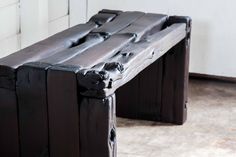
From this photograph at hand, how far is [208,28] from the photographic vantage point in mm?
3227

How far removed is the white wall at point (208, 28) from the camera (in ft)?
10.5

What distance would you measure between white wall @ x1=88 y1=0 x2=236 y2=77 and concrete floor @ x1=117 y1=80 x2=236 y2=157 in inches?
9.1

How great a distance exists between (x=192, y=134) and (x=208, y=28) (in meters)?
0.83

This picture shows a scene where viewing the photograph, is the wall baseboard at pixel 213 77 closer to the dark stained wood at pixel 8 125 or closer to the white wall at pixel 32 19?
the white wall at pixel 32 19

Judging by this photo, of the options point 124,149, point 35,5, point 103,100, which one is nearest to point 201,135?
Result: point 124,149

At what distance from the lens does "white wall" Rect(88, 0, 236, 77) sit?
319 centimetres

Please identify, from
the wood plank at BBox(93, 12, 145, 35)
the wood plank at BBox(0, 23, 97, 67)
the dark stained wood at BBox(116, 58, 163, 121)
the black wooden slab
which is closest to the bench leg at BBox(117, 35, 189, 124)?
the dark stained wood at BBox(116, 58, 163, 121)

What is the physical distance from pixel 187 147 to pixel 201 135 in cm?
17

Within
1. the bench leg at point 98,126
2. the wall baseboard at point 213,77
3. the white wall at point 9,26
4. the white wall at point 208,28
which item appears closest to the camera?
the bench leg at point 98,126

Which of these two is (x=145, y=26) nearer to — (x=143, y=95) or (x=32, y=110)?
(x=143, y=95)

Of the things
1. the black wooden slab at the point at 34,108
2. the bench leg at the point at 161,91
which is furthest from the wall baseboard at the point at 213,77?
the black wooden slab at the point at 34,108

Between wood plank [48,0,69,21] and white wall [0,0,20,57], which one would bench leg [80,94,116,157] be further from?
wood plank [48,0,69,21]

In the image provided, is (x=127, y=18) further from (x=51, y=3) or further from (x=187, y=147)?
(x=51, y=3)

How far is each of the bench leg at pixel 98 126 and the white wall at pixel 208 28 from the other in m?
1.61
